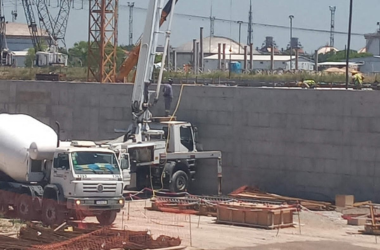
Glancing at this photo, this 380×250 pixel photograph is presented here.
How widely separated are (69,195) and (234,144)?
29.9 ft

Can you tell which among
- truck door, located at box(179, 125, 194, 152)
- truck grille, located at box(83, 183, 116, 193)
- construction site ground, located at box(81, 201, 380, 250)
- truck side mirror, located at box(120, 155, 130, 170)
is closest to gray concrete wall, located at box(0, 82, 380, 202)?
truck door, located at box(179, 125, 194, 152)

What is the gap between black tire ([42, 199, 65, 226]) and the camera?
805 inches

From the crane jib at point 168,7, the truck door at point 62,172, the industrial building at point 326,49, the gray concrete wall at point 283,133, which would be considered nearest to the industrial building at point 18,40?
the industrial building at point 326,49

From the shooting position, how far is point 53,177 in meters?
21.0

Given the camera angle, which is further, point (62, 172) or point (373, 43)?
point (373, 43)

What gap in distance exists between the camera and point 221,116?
28641 millimetres

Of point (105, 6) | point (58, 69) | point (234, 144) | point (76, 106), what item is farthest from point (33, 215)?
point (58, 69)

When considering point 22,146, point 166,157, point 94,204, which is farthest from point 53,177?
point 166,157

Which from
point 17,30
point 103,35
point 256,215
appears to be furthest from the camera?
point 17,30

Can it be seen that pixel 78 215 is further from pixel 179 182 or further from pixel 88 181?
pixel 179 182

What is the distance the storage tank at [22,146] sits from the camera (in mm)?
21641

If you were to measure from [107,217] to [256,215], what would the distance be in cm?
382

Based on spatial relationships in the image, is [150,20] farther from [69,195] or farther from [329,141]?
[69,195]

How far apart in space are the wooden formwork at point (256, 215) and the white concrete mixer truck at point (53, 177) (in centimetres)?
298
